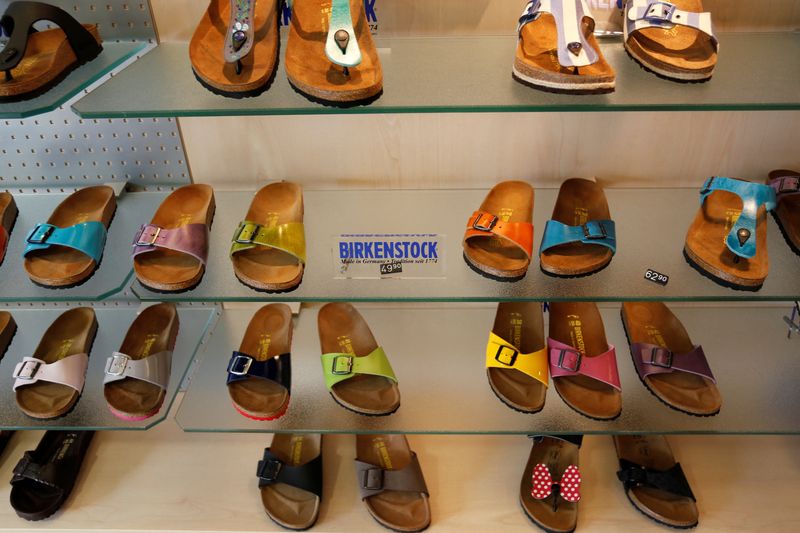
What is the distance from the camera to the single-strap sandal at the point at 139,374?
1.37m

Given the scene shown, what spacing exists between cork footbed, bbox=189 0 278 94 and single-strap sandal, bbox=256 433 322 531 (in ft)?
3.10

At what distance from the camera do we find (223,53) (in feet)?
3.47

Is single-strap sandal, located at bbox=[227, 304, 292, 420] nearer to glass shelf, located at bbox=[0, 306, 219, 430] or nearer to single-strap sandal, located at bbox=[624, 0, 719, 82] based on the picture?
glass shelf, located at bbox=[0, 306, 219, 430]

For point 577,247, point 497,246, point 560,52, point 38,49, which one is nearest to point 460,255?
point 497,246

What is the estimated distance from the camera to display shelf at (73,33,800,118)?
1.02 m

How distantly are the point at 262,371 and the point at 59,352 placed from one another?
1.78 feet

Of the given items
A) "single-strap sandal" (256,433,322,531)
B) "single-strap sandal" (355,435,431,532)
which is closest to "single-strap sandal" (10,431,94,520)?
"single-strap sandal" (256,433,322,531)

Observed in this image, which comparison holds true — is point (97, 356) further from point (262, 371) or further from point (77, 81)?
point (77, 81)

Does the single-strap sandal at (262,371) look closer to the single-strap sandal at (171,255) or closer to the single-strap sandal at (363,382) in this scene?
the single-strap sandal at (363,382)

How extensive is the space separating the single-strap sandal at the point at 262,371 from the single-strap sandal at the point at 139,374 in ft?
0.53

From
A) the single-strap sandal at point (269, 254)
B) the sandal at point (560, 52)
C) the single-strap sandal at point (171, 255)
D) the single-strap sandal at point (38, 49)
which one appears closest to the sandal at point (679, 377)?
the sandal at point (560, 52)

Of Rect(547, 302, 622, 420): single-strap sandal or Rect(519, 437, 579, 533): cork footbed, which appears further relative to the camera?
Rect(519, 437, 579, 533): cork footbed

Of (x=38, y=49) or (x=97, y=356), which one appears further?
(x=97, y=356)

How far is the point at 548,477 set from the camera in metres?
1.49
